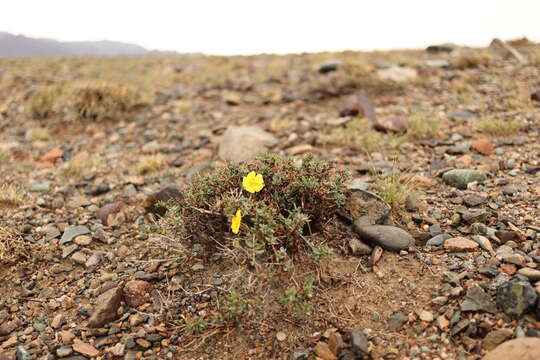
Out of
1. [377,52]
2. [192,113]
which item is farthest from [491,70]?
[192,113]

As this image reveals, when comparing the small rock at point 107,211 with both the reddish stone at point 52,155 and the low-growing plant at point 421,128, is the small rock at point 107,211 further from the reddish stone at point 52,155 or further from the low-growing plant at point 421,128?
the low-growing plant at point 421,128

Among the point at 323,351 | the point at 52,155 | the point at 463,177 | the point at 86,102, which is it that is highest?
the point at 86,102

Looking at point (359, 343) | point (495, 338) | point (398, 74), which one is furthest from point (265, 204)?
point (398, 74)

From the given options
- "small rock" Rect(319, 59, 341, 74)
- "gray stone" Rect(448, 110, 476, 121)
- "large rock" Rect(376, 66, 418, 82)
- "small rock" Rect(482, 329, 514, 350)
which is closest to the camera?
"small rock" Rect(482, 329, 514, 350)

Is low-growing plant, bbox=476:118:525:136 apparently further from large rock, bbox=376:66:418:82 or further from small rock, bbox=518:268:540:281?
small rock, bbox=518:268:540:281

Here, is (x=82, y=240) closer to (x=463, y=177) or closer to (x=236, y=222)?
(x=236, y=222)

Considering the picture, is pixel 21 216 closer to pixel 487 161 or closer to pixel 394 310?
pixel 394 310

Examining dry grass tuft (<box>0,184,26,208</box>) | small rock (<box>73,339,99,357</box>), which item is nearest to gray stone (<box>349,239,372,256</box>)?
small rock (<box>73,339,99,357</box>)
